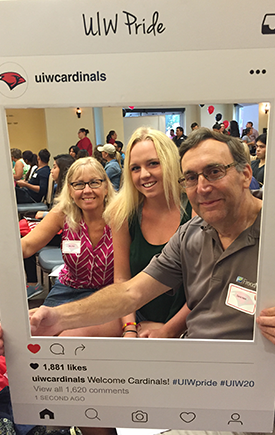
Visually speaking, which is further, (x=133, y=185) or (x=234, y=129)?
(x=133, y=185)

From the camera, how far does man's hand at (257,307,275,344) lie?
0.86m

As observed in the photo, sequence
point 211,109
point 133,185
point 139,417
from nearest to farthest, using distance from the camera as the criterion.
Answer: point 211,109 < point 133,185 < point 139,417

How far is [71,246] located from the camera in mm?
→ 937

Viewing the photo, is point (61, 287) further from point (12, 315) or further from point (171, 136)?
point (171, 136)

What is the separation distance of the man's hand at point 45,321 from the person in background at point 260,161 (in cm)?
70

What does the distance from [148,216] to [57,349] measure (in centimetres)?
50

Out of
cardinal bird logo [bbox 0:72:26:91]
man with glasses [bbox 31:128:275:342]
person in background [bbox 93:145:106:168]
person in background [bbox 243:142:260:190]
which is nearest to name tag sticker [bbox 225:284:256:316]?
man with glasses [bbox 31:128:275:342]

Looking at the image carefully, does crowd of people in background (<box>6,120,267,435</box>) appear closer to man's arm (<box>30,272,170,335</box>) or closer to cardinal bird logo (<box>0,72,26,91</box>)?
man's arm (<box>30,272,170,335</box>)

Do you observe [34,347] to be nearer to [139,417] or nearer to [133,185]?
[139,417]

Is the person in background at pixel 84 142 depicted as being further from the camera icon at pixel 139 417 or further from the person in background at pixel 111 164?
the camera icon at pixel 139 417

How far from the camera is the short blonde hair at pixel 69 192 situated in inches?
34.2

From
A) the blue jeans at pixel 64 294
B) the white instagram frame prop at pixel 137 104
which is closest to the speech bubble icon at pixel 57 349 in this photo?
the white instagram frame prop at pixel 137 104

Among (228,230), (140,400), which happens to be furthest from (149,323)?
(228,230)

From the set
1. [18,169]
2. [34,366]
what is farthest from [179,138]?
[34,366]
